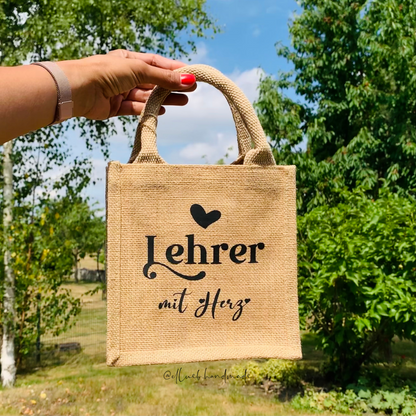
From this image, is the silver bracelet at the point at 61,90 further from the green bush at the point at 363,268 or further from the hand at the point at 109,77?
the green bush at the point at 363,268

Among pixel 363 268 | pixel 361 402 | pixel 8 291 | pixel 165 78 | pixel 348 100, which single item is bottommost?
pixel 361 402

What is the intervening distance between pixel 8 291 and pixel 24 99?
5655mm

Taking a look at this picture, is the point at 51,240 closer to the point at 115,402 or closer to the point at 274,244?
the point at 115,402

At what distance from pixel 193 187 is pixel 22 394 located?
5.21m

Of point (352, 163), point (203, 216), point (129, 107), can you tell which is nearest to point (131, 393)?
point (352, 163)

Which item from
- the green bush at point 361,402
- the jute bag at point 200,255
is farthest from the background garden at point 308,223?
the jute bag at point 200,255

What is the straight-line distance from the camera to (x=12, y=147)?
628cm

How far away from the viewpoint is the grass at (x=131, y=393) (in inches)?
187

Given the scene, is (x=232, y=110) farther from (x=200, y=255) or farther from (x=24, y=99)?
(x=24, y=99)

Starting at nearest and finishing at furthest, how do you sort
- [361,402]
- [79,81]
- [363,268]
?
1. [79,81]
2. [363,268]
3. [361,402]

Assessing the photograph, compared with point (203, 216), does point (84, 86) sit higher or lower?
higher

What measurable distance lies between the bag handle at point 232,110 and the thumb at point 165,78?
3 cm

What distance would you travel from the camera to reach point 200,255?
1358 millimetres

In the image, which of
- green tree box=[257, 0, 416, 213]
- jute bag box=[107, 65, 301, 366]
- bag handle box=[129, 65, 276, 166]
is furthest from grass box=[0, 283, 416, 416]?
bag handle box=[129, 65, 276, 166]
